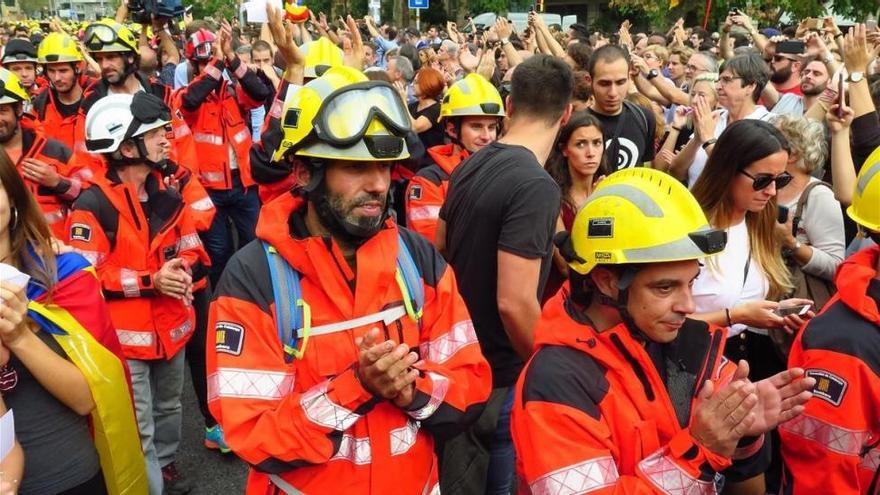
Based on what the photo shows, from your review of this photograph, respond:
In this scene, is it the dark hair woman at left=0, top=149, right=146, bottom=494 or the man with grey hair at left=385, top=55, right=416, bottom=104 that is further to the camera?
the man with grey hair at left=385, top=55, right=416, bottom=104

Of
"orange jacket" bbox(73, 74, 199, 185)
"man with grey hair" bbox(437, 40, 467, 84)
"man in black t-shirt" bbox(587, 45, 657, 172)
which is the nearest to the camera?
"man in black t-shirt" bbox(587, 45, 657, 172)

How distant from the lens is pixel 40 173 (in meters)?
4.47

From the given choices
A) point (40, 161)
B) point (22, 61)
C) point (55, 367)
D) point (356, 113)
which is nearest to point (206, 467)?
point (40, 161)

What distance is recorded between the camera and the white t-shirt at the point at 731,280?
3.31 meters

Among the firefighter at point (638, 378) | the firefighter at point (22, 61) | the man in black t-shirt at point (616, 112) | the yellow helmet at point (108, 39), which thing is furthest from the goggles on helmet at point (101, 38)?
the firefighter at point (638, 378)

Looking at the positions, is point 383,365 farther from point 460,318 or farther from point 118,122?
point 118,122

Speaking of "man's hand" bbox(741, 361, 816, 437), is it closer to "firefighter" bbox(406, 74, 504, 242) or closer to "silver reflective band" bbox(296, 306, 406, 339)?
"silver reflective band" bbox(296, 306, 406, 339)

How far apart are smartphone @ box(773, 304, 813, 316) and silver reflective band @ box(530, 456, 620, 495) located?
4.72ft

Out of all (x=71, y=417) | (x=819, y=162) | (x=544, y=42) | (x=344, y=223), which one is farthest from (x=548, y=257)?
(x=544, y=42)

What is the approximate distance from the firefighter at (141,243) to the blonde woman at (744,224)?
8.90 ft

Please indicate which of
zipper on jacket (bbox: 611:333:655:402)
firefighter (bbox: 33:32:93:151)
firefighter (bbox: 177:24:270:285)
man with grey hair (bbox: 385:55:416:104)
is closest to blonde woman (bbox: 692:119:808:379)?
zipper on jacket (bbox: 611:333:655:402)

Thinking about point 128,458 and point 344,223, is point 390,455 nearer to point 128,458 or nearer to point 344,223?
point 344,223

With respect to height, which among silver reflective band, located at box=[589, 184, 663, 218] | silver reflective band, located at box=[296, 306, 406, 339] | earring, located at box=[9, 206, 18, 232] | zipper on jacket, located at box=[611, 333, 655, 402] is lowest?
zipper on jacket, located at box=[611, 333, 655, 402]

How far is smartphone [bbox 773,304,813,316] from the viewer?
9.84 ft
